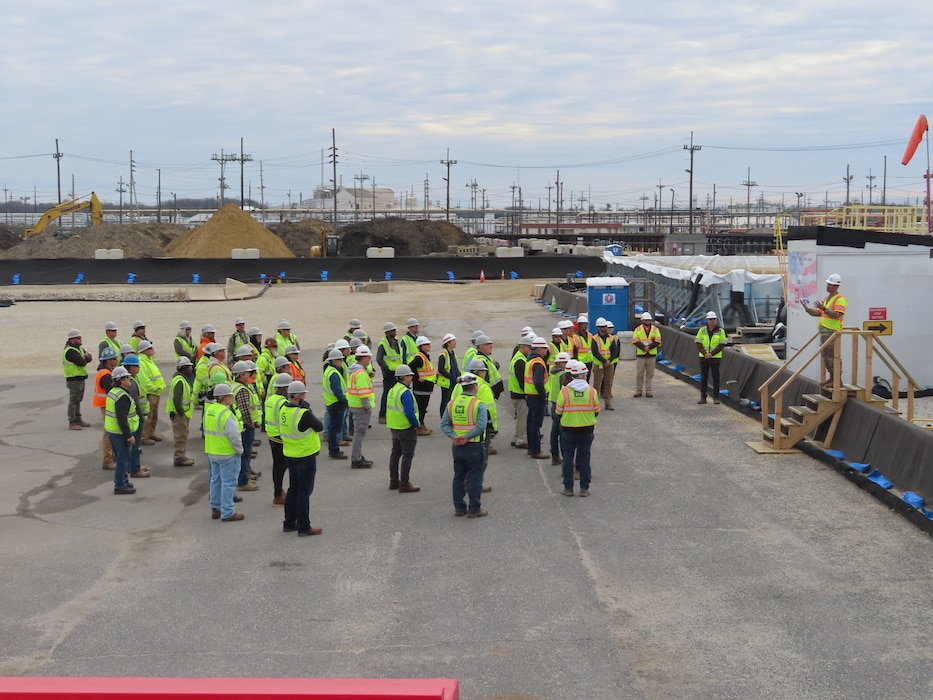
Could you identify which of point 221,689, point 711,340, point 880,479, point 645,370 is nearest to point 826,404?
point 880,479

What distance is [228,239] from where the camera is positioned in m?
71.1

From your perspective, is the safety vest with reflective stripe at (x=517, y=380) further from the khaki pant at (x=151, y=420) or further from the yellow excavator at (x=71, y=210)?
the yellow excavator at (x=71, y=210)

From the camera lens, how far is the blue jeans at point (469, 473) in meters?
11.1

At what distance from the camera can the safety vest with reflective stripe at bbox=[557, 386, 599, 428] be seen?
11.7m

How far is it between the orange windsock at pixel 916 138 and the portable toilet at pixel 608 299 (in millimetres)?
7737

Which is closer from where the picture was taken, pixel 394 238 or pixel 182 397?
pixel 182 397

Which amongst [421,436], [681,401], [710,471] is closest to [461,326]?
[681,401]

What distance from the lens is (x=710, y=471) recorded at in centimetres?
1324

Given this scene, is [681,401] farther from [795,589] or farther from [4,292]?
[4,292]

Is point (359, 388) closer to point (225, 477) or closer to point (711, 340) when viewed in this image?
point (225, 477)

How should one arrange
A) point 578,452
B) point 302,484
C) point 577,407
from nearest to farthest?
point 302,484 → point 577,407 → point 578,452

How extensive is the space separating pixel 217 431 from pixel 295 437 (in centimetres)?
118

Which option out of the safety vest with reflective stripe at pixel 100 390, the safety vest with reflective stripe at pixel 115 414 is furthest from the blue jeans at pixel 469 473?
the safety vest with reflective stripe at pixel 100 390

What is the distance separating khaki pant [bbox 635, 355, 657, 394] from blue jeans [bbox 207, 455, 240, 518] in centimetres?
989
